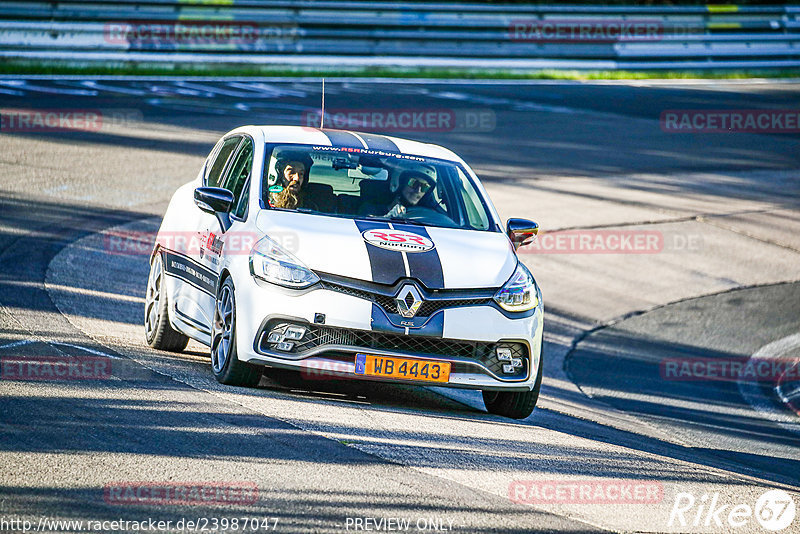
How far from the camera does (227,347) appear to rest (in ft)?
25.8

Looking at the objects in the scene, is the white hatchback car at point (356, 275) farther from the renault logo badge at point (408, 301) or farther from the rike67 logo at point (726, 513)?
the rike67 logo at point (726, 513)

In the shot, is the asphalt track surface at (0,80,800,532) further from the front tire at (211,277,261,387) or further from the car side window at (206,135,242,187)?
the car side window at (206,135,242,187)

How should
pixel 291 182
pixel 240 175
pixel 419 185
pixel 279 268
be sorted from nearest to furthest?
pixel 279 268 < pixel 291 182 < pixel 419 185 < pixel 240 175

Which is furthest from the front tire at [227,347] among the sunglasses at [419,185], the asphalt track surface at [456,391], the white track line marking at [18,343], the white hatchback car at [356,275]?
the sunglasses at [419,185]

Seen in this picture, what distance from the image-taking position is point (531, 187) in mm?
18547

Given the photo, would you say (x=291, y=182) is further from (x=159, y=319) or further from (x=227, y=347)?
(x=159, y=319)

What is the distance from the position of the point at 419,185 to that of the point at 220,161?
183cm

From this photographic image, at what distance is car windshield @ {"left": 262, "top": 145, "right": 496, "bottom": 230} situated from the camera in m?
8.43

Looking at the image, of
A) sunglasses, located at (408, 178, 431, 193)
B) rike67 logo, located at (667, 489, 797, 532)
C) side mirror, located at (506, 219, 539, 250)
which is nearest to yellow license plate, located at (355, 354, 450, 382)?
side mirror, located at (506, 219, 539, 250)

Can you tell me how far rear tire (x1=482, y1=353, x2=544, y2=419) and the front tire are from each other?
1.68 m

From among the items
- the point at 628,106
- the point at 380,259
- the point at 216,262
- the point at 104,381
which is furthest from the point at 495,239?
the point at 628,106

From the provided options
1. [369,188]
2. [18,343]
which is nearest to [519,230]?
[369,188]

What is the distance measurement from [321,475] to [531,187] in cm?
1310

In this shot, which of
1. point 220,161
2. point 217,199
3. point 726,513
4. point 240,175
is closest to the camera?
point 726,513
